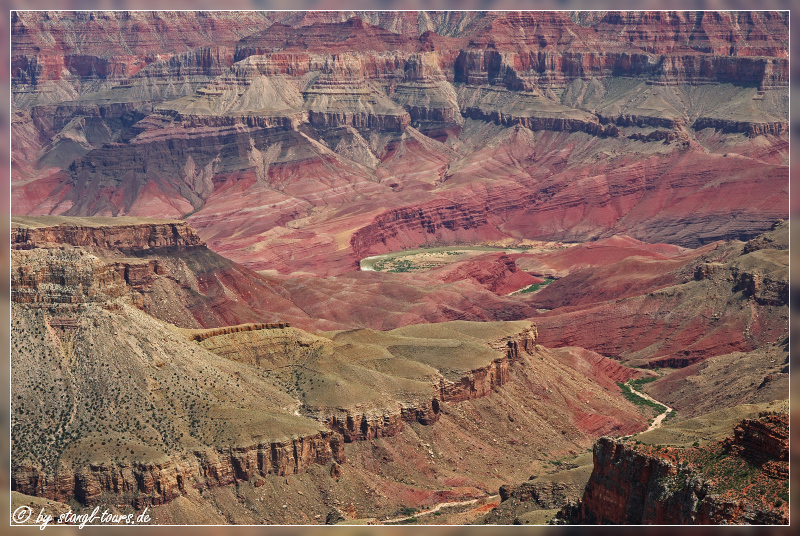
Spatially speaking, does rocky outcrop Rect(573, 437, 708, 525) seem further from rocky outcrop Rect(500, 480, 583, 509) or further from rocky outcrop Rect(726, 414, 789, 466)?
rocky outcrop Rect(500, 480, 583, 509)

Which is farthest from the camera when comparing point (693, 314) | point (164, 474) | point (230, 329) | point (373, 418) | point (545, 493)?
point (693, 314)

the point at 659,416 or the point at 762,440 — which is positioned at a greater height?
the point at 762,440

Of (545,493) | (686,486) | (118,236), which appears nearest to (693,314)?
(118,236)

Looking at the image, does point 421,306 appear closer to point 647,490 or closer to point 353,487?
point 353,487

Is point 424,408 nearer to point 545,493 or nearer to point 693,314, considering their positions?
point 545,493

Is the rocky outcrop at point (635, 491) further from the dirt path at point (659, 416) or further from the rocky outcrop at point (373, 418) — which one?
the dirt path at point (659, 416)

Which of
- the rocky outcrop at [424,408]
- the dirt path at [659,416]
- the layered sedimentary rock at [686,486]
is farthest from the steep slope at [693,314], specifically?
the layered sedimentary rock at [686,486]

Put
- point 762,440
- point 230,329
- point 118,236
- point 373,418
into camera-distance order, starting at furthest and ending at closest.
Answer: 1. point 118,236
2. point 230,329
3. point 373,418
4. point 762,440
